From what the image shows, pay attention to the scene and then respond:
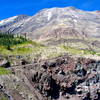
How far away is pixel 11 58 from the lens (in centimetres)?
7450

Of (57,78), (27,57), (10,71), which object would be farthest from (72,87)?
(10,71)

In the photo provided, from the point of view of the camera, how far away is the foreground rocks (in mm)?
69062

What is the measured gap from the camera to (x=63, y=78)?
77000 millimetres

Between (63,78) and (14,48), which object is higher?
(14,48)

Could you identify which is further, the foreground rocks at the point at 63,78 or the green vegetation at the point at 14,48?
the green vegetation at the point at 14,48

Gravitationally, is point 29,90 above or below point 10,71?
below

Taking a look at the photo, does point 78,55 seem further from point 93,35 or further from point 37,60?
point 93,35

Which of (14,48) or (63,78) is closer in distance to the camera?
(63,78)

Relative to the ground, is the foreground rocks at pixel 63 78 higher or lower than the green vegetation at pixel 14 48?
lower

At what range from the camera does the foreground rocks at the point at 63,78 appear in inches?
2719

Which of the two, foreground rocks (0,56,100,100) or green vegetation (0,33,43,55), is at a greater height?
green vegetation (0,33,43,55)

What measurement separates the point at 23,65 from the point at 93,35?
371ft

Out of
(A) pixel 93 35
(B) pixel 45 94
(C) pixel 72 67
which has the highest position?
(A) pixel 93 35

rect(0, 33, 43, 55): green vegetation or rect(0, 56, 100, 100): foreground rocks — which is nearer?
rect(0, 56, 100, 100): foreground rocks
